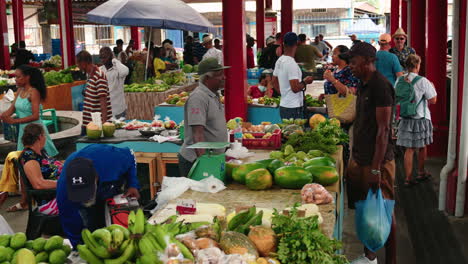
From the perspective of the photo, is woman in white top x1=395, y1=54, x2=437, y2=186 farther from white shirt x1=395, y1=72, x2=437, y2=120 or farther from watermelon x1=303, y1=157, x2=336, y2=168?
watermelon x1=303, y1=157, x2=336, y2=168

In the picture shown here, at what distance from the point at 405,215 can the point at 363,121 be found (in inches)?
86.0

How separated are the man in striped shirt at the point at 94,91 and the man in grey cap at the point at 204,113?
2.96 m

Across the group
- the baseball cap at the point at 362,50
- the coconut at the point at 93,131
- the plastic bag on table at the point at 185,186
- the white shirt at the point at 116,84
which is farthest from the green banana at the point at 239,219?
the white shirt at the point at 116,84

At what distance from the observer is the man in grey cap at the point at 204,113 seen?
4.68m

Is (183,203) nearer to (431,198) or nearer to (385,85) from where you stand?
(385,85)

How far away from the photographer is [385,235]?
14.9ft

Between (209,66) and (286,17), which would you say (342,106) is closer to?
(209,66)

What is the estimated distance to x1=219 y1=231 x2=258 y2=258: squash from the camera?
2658 mm

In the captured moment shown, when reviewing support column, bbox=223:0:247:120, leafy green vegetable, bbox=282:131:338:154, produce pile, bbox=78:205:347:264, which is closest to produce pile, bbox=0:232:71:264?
produce pile, bbox=78:205:347:264

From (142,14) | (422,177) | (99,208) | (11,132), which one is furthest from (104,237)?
(142,14)

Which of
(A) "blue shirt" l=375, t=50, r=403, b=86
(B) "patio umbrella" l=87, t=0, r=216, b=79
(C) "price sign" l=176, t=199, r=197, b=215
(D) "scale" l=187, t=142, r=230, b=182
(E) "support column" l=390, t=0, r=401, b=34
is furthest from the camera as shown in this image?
(E) "support column" l=390, t=0, r=401, b=34

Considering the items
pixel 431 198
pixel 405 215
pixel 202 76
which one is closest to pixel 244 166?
pixel 202 76

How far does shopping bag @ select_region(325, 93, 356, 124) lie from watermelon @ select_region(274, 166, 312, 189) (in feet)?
11.0

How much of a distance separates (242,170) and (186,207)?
3.34 feet
